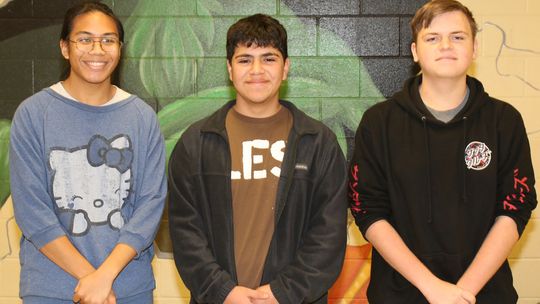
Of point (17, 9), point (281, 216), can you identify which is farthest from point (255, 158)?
point (17, 9)

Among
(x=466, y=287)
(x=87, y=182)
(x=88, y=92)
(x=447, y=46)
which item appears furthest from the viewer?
(x=88, y=92)

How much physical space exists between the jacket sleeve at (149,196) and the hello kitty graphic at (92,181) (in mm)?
54

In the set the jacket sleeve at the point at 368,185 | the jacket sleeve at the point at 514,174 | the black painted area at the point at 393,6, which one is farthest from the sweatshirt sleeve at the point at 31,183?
the black painted area at the point at 393,6

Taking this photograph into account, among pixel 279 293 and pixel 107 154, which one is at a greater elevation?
pixel 107 154

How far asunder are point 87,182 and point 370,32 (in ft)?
6.04

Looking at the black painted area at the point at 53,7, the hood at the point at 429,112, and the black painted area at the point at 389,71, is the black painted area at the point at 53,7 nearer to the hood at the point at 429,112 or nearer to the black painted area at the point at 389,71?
the black painted area at the point at 389,71

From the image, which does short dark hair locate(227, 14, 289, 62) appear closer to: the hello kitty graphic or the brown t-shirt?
the brown t-shirt

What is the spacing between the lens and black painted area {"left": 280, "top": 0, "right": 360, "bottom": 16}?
365 cm

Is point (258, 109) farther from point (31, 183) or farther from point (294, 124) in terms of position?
point (31, 183)

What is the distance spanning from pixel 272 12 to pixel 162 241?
138cm

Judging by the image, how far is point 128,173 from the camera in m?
2.52

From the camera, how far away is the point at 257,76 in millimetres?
2475

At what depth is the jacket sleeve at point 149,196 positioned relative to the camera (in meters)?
2.45

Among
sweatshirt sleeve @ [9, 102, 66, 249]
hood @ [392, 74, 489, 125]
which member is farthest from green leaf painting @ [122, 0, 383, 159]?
sweatshirt sleeve @ [9, 102, 66, 249]
